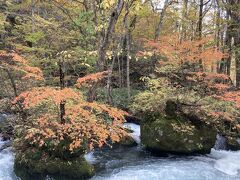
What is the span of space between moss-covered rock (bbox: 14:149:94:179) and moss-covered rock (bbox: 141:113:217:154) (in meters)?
3.06

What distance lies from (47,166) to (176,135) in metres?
4.58

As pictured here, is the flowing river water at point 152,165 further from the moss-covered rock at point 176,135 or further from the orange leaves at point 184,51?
the orange leaves at point 184,51

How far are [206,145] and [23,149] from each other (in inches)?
246

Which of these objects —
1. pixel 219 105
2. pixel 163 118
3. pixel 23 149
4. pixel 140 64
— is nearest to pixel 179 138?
pixel 163 118

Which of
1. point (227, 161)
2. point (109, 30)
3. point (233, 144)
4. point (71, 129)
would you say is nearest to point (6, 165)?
point (71, 129)

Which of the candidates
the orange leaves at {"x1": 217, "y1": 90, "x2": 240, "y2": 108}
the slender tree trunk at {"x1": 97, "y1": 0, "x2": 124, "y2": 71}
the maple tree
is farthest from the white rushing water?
the orange leaves at {"x1": 217, "y1": 90, "x2": 240, "y2": 108}

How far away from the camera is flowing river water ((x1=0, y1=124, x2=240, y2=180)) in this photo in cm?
891

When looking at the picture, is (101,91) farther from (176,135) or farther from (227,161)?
(227,161)

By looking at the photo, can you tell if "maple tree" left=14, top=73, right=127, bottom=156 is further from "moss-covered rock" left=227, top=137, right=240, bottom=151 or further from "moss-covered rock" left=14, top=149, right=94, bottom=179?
"moss-covered rock" left=227, top=137, right=240, bottom=151

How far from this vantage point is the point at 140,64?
20719mm

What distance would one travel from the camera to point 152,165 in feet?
32.3

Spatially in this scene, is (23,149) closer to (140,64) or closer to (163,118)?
(163,118)

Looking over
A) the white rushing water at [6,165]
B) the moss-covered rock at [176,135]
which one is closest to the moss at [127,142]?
the moss-covered rock at [176,135]

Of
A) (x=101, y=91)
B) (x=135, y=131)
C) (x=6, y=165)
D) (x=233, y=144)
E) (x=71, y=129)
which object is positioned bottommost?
(x=6, y=165)
